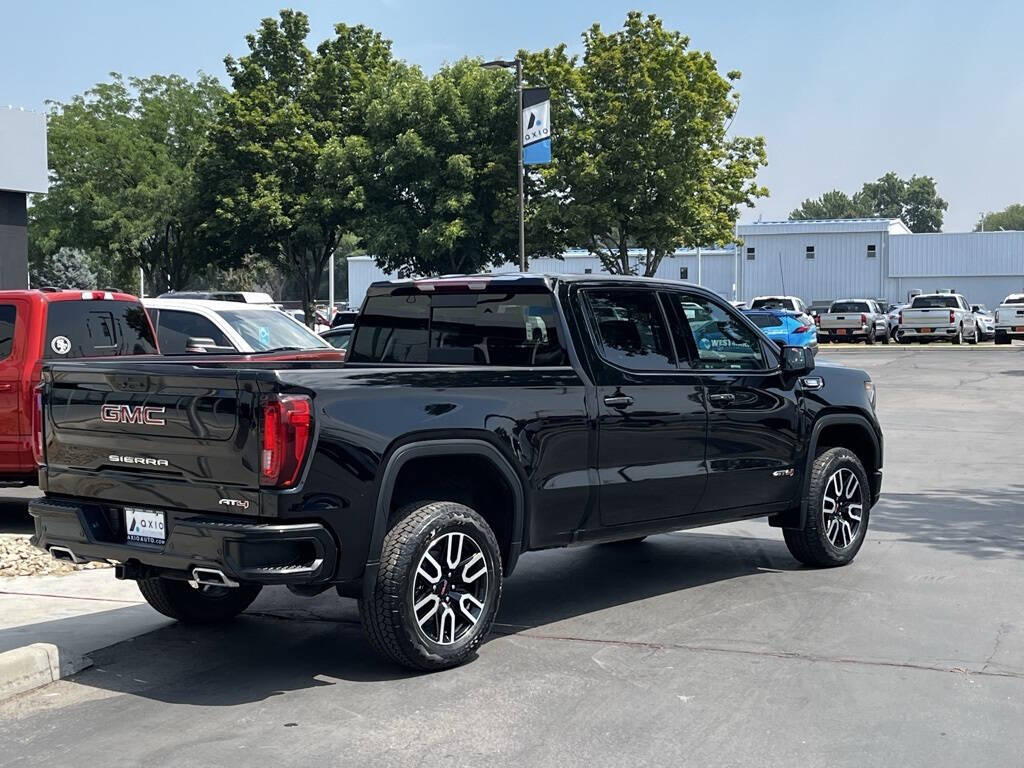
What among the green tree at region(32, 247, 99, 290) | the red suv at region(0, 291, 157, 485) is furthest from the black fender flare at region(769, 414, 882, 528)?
the green tree at region(32, 247, 99, 290)

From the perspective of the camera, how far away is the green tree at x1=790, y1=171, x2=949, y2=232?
160625mm

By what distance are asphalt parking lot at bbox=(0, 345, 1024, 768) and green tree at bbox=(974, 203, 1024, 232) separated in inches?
6789

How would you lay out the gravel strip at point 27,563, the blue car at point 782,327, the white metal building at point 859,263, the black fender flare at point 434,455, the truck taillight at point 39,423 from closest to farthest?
the black fender flare at point 434,455, the truck taillight at point 39,423, the gravel strip at point 27,563, the blue car at point 782,327, the white metal building at point 859,263

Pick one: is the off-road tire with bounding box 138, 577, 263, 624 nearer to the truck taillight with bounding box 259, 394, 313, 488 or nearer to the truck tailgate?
the truck tailgate

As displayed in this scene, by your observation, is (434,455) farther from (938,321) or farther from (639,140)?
(938,321)

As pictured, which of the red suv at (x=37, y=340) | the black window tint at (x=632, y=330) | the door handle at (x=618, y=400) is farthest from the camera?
the red suv at (x=37, y=340)

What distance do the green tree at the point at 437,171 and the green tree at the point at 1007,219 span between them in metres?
142

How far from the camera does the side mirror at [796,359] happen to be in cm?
802

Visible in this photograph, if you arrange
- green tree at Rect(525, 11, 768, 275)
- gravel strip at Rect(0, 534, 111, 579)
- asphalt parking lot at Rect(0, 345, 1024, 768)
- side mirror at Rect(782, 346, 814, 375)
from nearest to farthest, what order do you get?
asphalt parking lot at Rect(0, 345, 1024, 768), side mirror at Rect(782, 346, 814, 375), gravel strip at Rect(0, 534, 111, 579), green tree at Rect(525, 11, 768, 275)

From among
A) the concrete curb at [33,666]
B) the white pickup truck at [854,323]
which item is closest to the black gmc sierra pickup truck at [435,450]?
the concrete curb at [33,666]

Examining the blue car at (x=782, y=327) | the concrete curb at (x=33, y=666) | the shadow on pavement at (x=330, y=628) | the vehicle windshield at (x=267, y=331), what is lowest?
the shadow on pavement at (x=330, y=628)

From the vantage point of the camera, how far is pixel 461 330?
728cm

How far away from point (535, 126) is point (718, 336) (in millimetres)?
22012

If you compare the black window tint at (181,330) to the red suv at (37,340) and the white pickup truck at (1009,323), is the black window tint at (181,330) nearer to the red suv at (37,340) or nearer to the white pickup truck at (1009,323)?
the red suv at (37,340)
